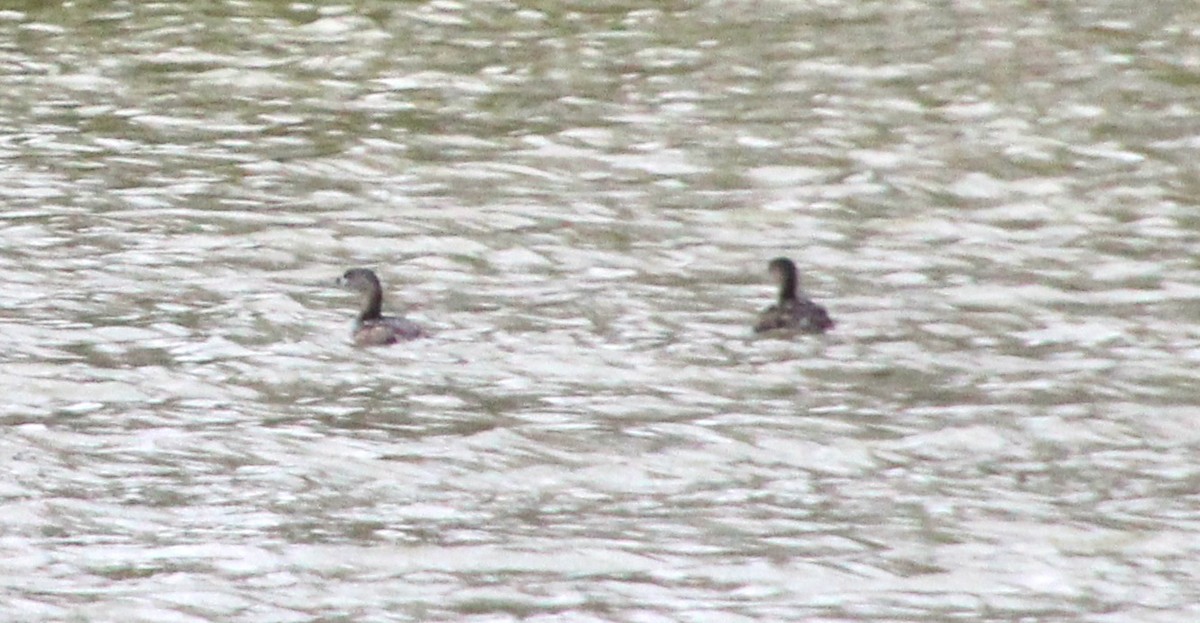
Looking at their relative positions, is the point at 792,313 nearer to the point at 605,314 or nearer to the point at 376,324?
the point at 605,314

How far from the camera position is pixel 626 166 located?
1956 cm

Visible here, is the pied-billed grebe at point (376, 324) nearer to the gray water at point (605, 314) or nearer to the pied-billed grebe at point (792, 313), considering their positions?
the gray water at point (605, 314)

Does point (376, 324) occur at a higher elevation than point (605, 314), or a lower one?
higher

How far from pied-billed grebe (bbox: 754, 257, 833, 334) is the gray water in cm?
11

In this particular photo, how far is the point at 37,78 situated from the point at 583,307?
8.91 meters

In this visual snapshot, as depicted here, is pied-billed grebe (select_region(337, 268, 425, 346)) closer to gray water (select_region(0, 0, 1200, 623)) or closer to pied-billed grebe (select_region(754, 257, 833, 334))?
gray water (select_region(0, 0, 1200, 623))

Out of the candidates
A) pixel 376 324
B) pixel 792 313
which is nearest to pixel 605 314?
pixel 792 313

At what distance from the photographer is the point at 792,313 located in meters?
14.9

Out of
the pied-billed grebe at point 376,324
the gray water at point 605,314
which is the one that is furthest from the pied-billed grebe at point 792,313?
the pied-billed grebe at point 376,324

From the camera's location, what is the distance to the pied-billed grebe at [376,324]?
14.9m

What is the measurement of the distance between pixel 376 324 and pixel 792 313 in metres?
2.34

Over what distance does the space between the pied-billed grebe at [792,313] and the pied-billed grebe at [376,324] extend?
1.99m

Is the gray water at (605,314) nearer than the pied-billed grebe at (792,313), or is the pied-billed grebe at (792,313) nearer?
the gray water at (605,314)

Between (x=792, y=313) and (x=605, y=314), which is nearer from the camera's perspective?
(x=792, y=313)
